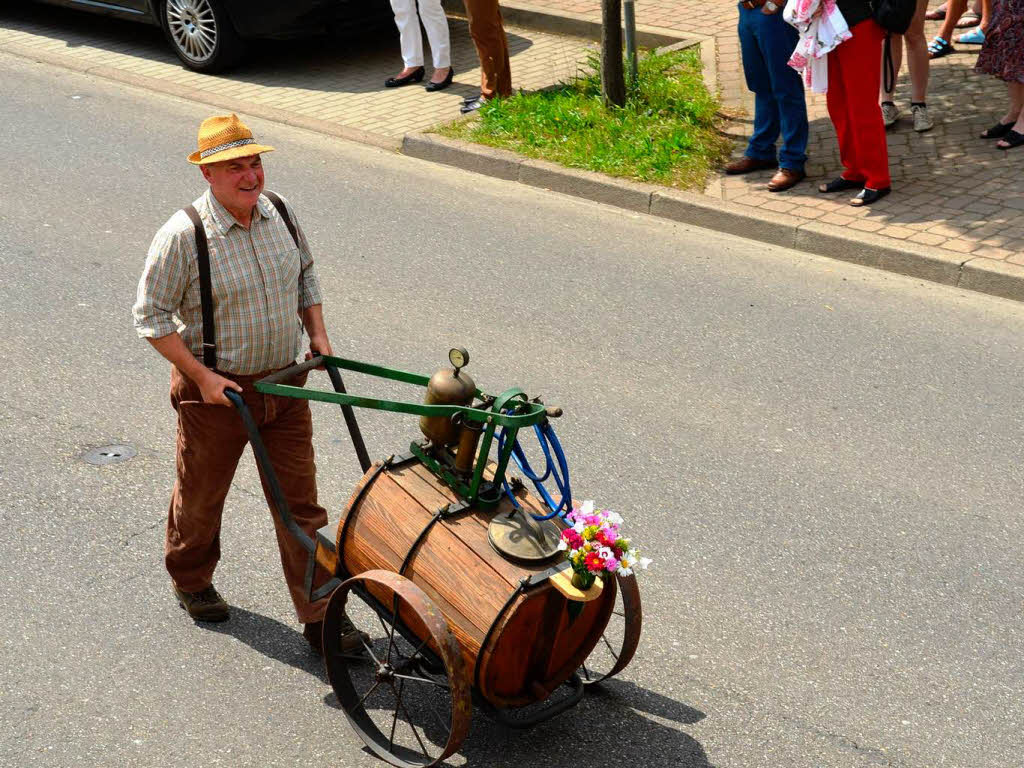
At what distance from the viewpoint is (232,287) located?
13.3ft

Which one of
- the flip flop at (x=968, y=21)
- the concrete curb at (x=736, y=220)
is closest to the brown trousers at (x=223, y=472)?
the concrete curb at (x=736, y=220)

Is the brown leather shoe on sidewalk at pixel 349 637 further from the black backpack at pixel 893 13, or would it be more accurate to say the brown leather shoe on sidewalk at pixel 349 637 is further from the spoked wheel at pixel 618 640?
the black backpack at pixel 893 13

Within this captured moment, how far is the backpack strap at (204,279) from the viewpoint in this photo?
398 centimetres

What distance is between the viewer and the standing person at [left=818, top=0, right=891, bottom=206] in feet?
25.8

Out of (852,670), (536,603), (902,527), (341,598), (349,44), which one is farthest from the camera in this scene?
(349,44)

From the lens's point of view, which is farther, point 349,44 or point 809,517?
point 349,44

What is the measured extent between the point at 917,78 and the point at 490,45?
3386 mm

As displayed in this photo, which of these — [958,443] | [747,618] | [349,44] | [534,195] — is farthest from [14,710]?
[349,44]

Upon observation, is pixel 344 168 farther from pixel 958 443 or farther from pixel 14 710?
pixel 14 710

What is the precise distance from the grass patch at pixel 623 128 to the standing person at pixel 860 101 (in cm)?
104

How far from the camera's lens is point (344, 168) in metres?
9.21

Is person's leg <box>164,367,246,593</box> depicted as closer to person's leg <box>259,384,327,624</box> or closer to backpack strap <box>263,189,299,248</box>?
person's leg <box>259,384,327,624</box>

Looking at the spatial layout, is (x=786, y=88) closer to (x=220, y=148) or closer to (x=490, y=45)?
(x=490, y=45)

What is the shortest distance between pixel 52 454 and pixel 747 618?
317 centimetres
